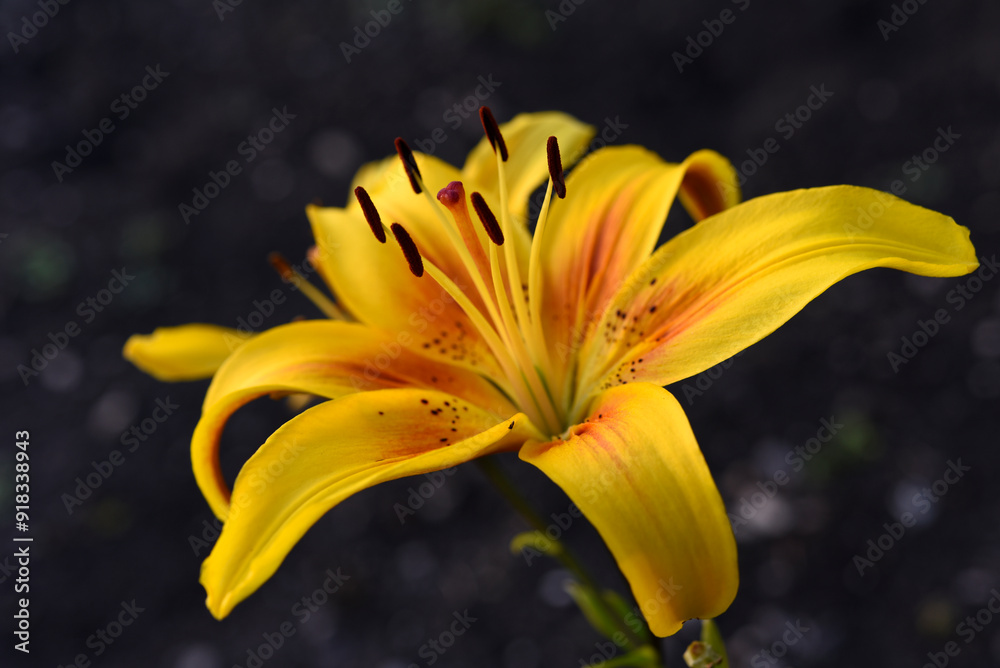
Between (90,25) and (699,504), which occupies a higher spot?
(90,25)

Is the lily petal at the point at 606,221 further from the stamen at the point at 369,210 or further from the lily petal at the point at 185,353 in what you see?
the lily petal at the point at 185,353

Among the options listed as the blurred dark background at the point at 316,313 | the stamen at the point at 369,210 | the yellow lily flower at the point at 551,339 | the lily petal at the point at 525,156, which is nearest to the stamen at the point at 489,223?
the yellow lily flower at the point at 551,339

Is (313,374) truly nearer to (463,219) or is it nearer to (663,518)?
(463,219)

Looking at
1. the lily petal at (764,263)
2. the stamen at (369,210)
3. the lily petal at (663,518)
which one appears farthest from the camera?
the stamen at (369,210)

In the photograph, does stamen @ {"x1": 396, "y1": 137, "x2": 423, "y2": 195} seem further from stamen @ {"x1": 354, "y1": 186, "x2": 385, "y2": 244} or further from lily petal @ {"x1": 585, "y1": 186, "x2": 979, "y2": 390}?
lily petal @ {"x1": 585, "y1": 186, "x2": 979, "y2": 390}

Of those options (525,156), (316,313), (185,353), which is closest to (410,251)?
(525,156)

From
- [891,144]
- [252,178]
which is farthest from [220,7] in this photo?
[891,144]

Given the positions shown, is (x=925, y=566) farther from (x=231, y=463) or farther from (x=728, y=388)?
(x=231, y=463)

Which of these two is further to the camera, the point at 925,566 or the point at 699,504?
the point at 925,566
